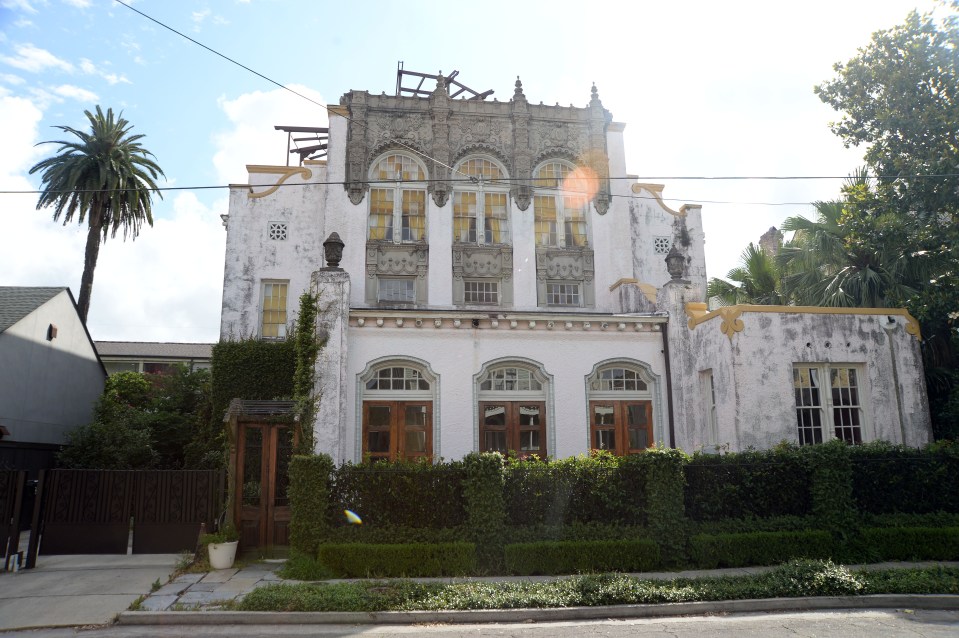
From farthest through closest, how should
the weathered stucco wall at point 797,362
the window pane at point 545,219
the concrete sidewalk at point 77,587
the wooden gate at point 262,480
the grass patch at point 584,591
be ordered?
the window pane at point 545,219 → the weathered stucco wall at point 797,362 → the wooden gate at point 262,480 → the grass patch at point 584,591 → the concrete sidewalk at point 77,587

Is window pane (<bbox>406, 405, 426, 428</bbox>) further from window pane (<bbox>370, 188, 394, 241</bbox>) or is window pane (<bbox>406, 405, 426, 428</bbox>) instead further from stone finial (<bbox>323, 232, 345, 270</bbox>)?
window pane (<bbox>370, 188, 394, 241</bbox>)

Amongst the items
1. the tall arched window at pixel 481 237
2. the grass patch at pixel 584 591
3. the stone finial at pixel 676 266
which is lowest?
the grass patch at pixel 584 591

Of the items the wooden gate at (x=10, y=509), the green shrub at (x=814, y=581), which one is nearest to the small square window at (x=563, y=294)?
the green shrub at (x=814, y=581)

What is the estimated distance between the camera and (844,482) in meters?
12.8

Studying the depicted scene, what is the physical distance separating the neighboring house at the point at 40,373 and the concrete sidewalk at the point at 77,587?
7693 millimetres

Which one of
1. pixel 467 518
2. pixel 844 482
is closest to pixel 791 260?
pixel 844 482

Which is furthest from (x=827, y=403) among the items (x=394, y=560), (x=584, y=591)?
(x=394, y=560)

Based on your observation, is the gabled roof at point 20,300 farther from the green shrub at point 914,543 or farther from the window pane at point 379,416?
the green shrub at point 914,543

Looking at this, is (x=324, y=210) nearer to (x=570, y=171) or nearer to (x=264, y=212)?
(x=264, y=212)

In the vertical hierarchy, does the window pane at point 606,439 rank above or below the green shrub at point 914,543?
above

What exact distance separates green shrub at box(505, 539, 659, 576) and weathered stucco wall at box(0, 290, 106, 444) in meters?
16.7

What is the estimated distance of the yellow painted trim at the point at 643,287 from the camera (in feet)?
67.4

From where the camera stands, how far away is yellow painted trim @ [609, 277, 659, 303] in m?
20.5

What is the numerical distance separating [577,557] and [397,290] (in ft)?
43.3
